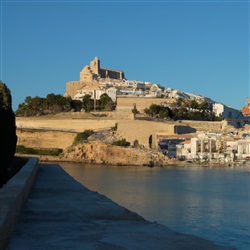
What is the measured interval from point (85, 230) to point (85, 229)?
0.14 feet

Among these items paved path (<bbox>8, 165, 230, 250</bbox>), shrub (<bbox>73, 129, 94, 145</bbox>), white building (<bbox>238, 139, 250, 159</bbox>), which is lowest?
paved path (<bbox>8, 165, 230, 250</bbox>)

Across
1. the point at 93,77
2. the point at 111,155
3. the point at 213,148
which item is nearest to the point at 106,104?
the point at 111,155

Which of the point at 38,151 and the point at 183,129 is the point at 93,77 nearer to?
the point at 38,151

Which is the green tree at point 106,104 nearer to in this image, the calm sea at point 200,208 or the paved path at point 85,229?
the calm sea at point 200,208

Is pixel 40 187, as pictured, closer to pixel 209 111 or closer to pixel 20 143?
pixel 20 143

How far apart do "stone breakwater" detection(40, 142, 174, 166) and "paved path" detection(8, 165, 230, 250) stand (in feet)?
83.5

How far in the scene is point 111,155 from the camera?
1268 inches

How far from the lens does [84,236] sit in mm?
3873

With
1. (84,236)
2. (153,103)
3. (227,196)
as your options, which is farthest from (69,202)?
(153,103)

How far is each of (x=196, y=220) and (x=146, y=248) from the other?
5.11 m

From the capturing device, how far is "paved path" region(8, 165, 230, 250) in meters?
3.62

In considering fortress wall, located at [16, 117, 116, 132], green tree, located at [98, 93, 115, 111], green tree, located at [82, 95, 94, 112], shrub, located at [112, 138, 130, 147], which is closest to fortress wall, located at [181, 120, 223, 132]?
shrub, located at [112, 138, 130, 147]

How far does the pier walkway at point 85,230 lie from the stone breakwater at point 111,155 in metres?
25.5

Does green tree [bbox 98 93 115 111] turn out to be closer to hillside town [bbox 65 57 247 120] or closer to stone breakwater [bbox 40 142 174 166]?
hillside town [bbox 65 57 247 120]
